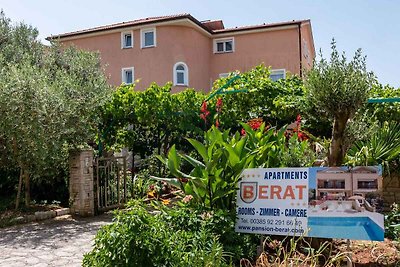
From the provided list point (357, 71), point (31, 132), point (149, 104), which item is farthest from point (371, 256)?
point (149, 104)

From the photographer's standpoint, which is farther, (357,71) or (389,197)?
(389,197)

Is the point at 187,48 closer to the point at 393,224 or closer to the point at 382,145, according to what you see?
the point at 382,145

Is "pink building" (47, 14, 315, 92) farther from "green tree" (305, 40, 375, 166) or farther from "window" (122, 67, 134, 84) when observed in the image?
"green tree" (305, 40, 375, 166)

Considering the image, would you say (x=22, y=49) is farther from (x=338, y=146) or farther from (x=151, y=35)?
(x=151, y=35)

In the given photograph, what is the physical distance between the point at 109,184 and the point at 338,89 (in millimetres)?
7647

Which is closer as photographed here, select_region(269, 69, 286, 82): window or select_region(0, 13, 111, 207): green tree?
select_region(0, 13, 111, 207): green tree

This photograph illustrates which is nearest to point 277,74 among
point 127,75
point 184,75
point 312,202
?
point 184,75

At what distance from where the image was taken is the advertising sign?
5316 mm

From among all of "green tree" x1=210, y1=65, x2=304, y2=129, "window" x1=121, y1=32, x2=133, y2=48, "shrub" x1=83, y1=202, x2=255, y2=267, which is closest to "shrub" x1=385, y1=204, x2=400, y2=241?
"shrub" x1=83, y1=202, x2=255, y2=267

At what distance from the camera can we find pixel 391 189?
988 centimetres

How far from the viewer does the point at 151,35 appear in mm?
26094

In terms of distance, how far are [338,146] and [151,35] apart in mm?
21082

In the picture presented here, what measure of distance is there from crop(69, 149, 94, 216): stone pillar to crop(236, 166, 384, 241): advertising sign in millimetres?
6092

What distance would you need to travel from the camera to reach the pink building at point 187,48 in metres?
25.6
